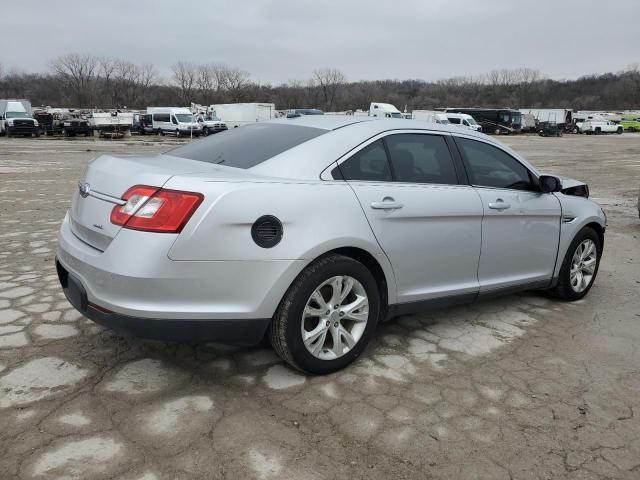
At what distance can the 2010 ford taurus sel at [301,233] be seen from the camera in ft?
9.11

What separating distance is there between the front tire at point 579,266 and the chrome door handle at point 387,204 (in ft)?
6.93

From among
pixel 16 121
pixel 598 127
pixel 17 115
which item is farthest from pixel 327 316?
pixel 598 127

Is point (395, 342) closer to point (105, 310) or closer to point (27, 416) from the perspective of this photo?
point (105, 310)

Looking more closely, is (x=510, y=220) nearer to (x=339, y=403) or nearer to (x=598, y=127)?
(x=339, y=403)

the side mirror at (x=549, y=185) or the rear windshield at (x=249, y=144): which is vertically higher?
the rear windshield at (x=249, y=144)

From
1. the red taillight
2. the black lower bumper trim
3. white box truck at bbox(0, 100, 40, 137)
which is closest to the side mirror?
the black lower bumper trim

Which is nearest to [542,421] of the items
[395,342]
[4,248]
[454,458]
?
[454,458]

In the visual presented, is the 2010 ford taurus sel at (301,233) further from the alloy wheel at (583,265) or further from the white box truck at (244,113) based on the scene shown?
the white box truck at (244,113)

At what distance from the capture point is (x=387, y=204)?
337cm

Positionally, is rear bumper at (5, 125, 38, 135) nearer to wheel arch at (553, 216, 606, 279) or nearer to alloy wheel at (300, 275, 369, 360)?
wheel arch at (553, 216, 606, 279)

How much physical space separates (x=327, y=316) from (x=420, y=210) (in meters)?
0.93

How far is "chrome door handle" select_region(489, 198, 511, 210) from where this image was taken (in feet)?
13.1

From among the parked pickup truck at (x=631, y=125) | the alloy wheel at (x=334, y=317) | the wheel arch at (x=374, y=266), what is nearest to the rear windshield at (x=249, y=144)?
the wheel arch at (x=374, y=266)

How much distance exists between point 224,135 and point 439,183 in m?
1.59
